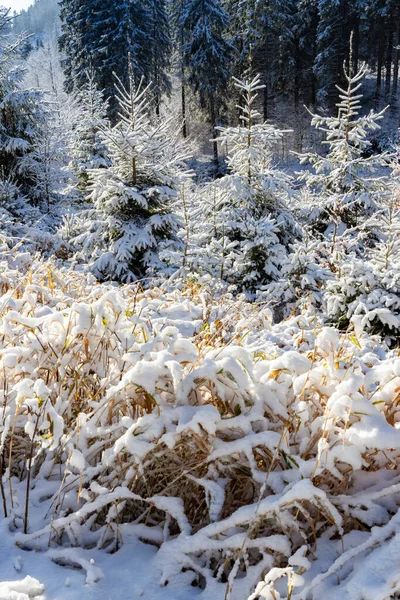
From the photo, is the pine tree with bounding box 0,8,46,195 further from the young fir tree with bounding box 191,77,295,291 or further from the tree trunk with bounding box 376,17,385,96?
the tree trunk with bounding box 376,17,385,96

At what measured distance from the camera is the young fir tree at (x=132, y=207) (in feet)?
24.0

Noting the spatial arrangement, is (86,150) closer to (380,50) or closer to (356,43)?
(356,43)

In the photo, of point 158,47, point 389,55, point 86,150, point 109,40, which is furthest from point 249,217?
point 389,55

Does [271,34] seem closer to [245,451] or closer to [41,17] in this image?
[245,451]

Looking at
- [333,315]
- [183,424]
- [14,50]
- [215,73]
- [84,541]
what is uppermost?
[215,73]

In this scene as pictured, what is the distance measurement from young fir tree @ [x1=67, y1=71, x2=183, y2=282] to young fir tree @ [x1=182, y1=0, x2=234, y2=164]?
2127 centimetres

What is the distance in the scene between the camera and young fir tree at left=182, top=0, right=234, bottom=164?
92.4 feet

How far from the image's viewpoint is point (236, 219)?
330 inches

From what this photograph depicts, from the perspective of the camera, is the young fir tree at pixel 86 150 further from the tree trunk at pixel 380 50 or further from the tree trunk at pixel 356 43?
the tree trunk at pixel 356 43

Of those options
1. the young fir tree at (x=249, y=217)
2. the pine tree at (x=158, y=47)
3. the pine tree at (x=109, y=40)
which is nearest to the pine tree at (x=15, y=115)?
the young fir tree at (x=249, y=217)

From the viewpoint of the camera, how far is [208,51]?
28.5 meters

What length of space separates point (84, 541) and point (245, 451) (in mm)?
567

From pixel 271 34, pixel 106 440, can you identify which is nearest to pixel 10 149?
pixel 106 440

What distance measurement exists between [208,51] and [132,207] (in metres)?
25.2
